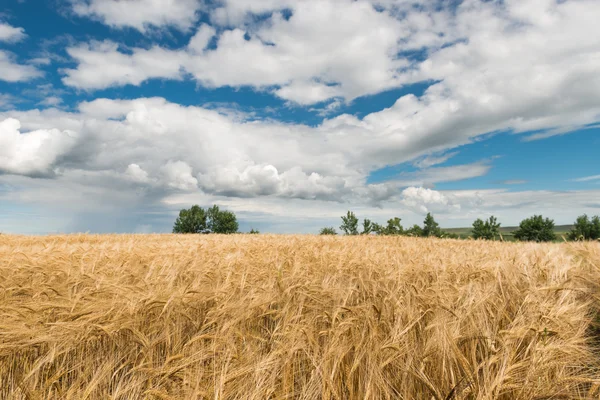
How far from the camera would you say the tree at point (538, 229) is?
2656 centimetres

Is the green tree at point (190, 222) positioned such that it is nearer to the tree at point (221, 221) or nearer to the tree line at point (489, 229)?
the tree at point (221, 221)

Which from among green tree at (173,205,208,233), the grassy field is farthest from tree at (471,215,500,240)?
green tree at (173,205,208,233)

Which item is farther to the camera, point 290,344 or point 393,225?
point 393,225

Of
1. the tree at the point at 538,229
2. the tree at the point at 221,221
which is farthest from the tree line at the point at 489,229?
the tree at the point at 221,221

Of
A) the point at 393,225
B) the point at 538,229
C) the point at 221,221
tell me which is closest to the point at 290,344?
the point at 393,225

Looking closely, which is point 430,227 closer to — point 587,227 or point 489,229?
point 489,229

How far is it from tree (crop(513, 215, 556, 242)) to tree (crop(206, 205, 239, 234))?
1203 inches

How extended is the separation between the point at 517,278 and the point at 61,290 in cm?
517

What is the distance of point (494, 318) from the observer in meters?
2.71

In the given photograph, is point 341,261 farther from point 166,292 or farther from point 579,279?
point 579,279

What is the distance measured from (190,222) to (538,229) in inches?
1446

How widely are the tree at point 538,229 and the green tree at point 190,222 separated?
113 feet

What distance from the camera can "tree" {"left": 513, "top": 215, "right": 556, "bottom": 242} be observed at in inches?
1046

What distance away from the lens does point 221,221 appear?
41.8m
